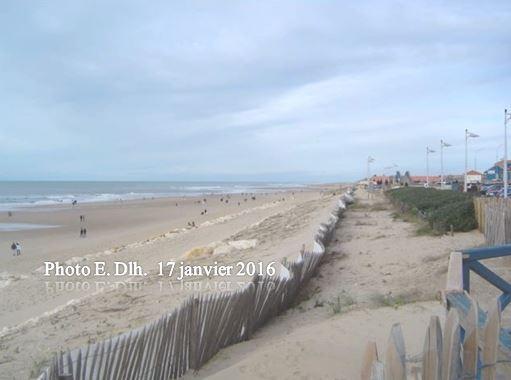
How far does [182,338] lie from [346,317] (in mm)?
2381

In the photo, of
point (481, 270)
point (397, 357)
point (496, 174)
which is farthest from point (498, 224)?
point (496, 174)

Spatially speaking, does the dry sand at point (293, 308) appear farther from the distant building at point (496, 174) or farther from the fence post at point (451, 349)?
the distant building at point (496, 174)

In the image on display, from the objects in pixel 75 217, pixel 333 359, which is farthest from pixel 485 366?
pixel 75 217

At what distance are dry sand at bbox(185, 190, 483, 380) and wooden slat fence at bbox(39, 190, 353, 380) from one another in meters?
0.18

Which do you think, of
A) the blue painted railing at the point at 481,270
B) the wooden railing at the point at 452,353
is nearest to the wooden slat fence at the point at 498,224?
the blue painted railing at the point at 481,270

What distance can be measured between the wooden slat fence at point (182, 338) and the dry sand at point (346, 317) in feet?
0.60

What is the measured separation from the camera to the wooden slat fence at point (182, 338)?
387 cm

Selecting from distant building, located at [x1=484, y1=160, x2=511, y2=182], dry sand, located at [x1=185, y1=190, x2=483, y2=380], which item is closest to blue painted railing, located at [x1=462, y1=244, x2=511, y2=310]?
dry sand, located at [x1=185, y1=190, x2=483, y2=380]

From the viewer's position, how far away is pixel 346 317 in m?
6.46

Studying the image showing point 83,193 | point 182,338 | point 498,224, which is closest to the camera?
point 182,338

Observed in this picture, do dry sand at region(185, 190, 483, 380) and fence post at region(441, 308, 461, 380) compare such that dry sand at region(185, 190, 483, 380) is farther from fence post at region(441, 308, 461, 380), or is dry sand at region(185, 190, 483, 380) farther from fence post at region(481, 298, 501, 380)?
fence post at region(441, 308, 461, 380)

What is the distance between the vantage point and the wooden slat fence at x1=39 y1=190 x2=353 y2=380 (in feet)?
12.7

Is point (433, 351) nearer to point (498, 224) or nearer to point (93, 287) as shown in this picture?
point (498, 224)

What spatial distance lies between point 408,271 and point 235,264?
4.29 m
